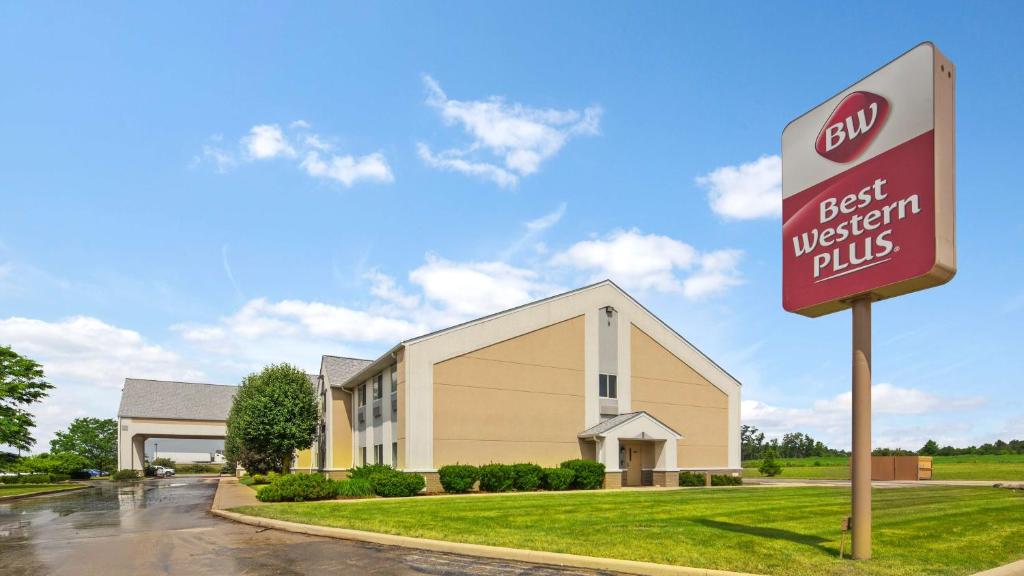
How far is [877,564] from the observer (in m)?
11.2

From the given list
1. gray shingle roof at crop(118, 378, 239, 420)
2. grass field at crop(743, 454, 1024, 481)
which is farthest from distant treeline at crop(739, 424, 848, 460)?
gray shingle roof at crop(118, 378, 239, 420)

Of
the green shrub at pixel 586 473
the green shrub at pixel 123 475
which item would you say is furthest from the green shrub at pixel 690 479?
the green shrub at pixel 123 475

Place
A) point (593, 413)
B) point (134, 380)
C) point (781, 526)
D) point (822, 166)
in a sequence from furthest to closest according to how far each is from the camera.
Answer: point (134, 380), point (593, 413), point (781, 526), point (822, 166)

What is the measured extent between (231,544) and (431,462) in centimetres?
1747

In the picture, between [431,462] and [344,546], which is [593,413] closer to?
[431,462]

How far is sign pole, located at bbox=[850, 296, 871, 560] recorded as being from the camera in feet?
38.7

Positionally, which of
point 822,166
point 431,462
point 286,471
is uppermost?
point 822,166

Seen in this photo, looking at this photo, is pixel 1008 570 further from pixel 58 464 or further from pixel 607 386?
pixel 58 464

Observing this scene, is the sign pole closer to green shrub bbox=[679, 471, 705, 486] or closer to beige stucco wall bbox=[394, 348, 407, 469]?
beige stucco wall bbox=[394, 348, 407, 469]

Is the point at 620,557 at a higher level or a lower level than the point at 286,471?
higher

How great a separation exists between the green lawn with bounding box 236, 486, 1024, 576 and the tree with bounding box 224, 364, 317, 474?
2160 cm

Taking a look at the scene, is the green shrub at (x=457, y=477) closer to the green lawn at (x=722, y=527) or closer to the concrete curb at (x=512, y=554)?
the green lawn at (x=722, y=527)

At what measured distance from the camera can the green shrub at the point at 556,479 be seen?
106 feet

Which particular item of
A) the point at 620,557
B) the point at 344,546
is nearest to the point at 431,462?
the point at 344,546
